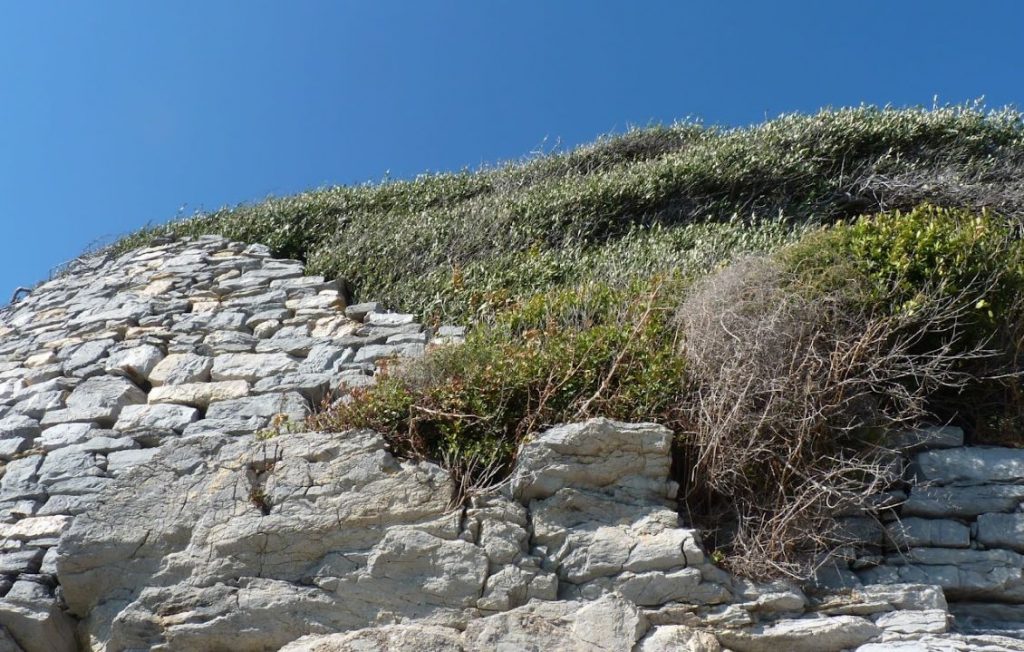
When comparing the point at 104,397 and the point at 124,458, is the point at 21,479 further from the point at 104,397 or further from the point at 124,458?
the point at 104,397

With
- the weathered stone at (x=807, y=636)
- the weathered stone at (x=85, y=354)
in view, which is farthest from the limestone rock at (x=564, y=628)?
the weathered stone at (x=85, y=354)

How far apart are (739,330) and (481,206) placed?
4946mm

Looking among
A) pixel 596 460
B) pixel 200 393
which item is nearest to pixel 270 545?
pixel 596 460

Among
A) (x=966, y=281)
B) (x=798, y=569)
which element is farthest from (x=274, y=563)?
(x=966, y=281)

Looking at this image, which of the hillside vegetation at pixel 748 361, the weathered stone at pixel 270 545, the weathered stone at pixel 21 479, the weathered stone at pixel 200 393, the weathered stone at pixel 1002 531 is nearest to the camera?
the weathered stone at pixel 270 545

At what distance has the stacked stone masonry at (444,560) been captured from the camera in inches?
174

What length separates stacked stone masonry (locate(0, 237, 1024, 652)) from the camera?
4.41 m

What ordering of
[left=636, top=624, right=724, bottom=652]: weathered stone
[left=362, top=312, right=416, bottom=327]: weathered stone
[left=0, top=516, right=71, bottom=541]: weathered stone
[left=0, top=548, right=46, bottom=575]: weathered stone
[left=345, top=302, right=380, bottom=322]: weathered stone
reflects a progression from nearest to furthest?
[left=636, top=624, right=724, bottom=652]: weathered stone < [left=0, top=548, right=46, bottom=575]: weathered stone < [left=0, top=516, right=71, bottom=541]: weathered stone < [left=362, top=312, right=416, bottom=327]: weathered stone < [left=345, top=302, right=380, bottom=322]: weathered stone

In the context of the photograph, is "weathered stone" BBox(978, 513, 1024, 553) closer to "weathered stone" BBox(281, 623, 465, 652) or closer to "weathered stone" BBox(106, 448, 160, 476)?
"weathered stone" BBox(281, 623, 465, 652)

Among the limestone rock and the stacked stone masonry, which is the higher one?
the stacked stone masonry

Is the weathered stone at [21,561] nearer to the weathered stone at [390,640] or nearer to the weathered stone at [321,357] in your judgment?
the weathered stone at [390,640]

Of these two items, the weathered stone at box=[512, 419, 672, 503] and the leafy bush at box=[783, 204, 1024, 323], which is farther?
the leafy bush at box=[783, 204, 1024, 323]

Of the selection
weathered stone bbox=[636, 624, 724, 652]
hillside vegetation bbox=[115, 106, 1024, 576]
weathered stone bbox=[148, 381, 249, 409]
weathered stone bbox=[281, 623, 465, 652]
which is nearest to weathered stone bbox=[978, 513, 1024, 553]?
hillside vegetation bbox=[115, 106, 1024, 576]

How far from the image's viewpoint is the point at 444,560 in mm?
4684
